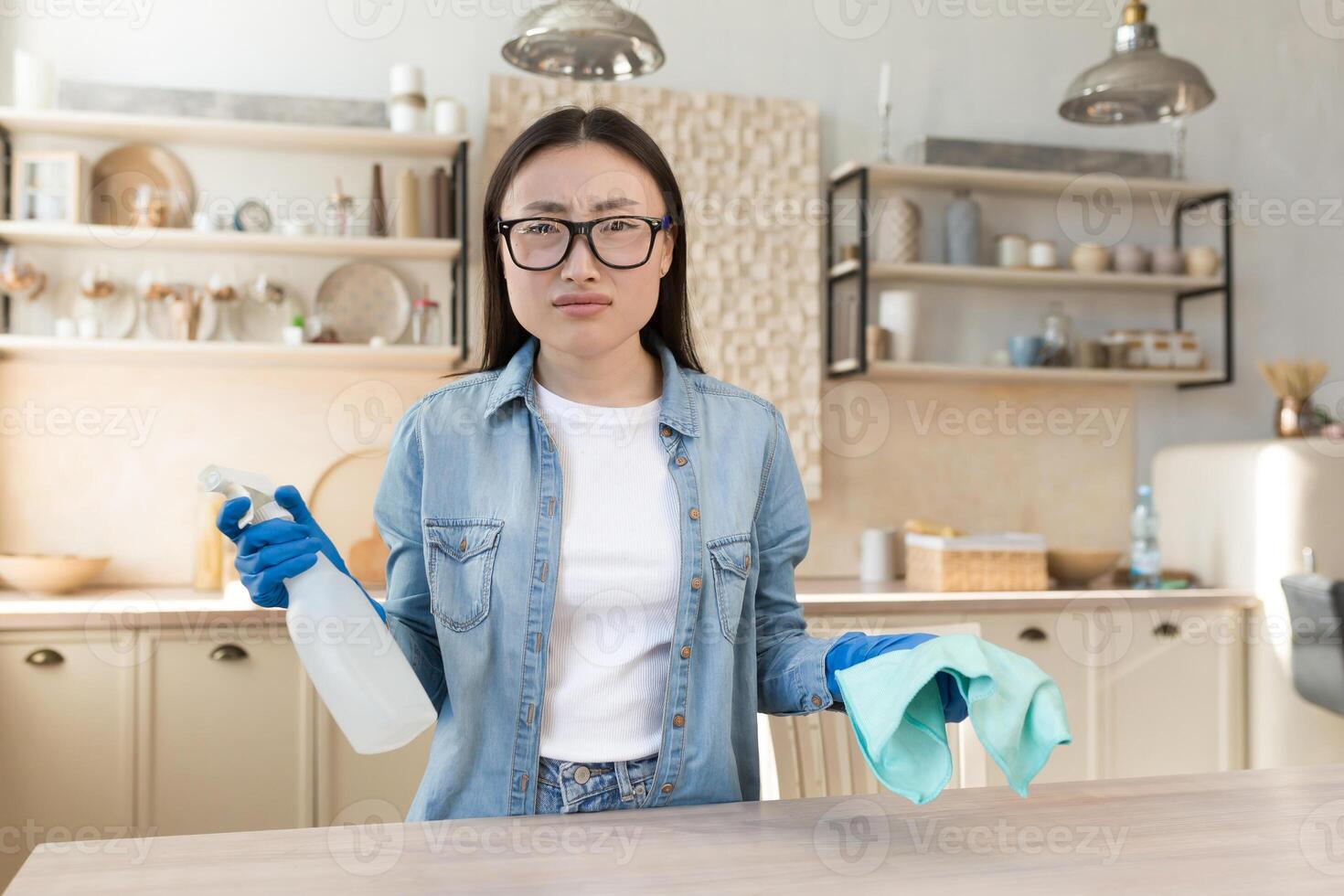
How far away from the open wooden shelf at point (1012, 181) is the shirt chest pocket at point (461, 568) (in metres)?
2.43

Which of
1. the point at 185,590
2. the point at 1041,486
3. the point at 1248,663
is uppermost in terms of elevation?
the point at 1041,486

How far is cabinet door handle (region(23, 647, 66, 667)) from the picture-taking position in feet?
8.39

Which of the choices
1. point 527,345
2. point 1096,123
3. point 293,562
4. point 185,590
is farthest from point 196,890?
point 1096,123

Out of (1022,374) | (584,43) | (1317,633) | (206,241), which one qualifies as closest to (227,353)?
(206,241)

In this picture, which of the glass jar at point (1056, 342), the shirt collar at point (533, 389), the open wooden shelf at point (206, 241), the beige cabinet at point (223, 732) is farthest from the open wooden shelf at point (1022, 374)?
the shirt collar at point (533, 389)

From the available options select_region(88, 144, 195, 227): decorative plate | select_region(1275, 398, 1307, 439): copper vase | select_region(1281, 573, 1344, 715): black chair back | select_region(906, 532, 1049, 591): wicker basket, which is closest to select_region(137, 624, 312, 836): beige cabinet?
select_region(88, 144, 195, 227): decorative plate

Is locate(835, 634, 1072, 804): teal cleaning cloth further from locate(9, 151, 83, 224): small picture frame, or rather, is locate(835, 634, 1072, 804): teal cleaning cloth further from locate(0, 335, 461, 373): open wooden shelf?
locate(9, 151, 83, 224): small picture frame

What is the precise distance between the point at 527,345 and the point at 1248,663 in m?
2.69

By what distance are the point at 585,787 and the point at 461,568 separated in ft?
0.86

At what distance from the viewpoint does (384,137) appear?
307cm

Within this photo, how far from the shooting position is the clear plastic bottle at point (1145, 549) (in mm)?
3369

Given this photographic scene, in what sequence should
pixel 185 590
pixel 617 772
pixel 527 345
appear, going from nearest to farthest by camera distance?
pixel 617 772
pixel 527 345
pixel 185 590

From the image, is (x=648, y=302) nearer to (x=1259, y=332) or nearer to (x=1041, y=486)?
(x=1041, y=486)

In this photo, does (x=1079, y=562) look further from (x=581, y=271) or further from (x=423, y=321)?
(x=581, y=271)
